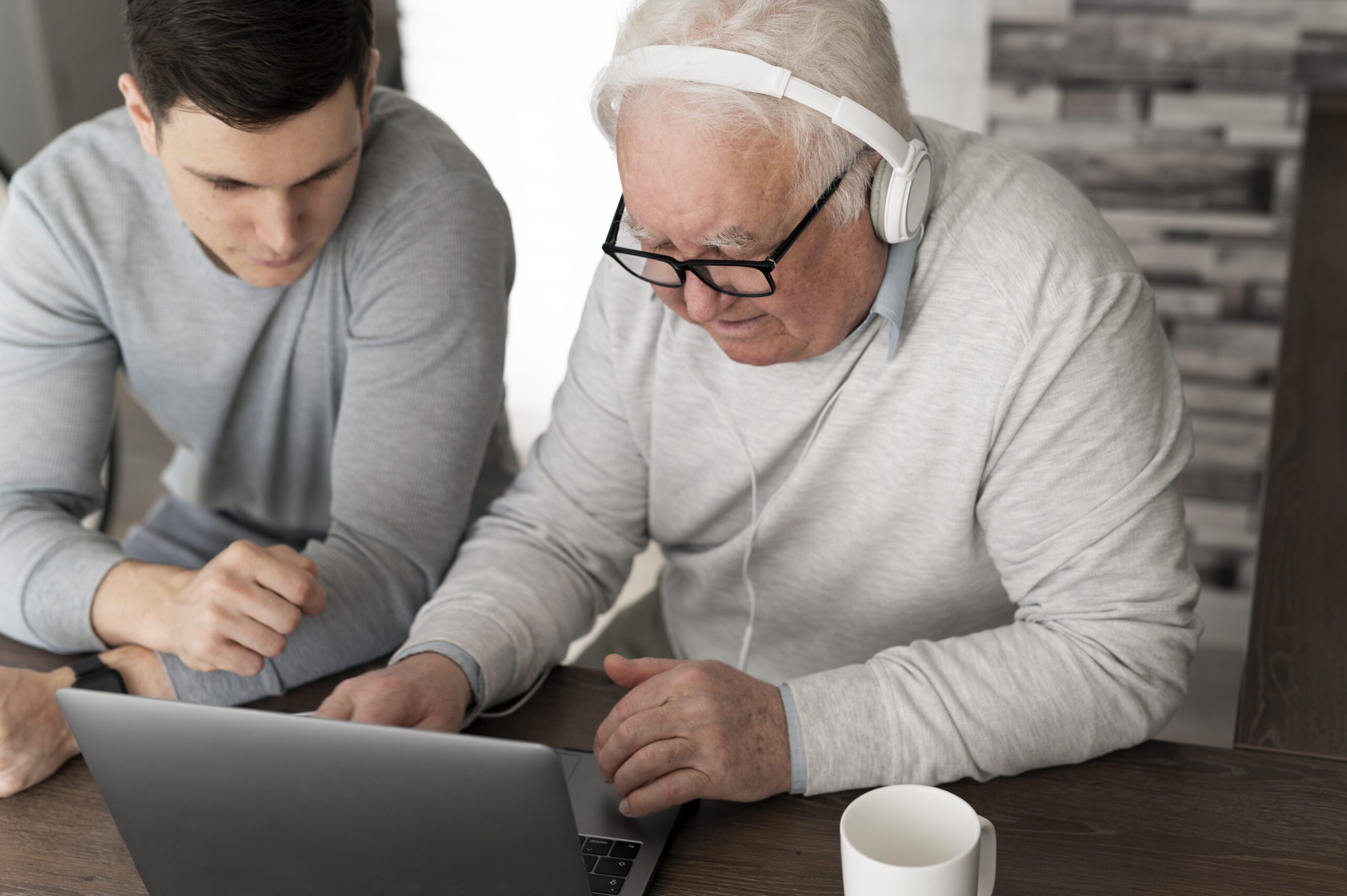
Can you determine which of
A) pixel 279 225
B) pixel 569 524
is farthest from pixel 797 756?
pixel 279 225

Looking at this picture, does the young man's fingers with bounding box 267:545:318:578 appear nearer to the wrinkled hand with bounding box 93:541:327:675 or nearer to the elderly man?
the wrinkled hand with bounding box 93:541:327:675

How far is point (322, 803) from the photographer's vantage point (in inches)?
30.8

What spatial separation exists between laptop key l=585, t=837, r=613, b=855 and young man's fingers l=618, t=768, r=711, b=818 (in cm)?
3

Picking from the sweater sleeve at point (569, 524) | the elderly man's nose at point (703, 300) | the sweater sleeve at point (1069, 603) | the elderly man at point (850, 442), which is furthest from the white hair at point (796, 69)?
the sweater sleeve at point (569, 524)

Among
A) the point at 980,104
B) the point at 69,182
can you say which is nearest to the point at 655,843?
the point at 69,182

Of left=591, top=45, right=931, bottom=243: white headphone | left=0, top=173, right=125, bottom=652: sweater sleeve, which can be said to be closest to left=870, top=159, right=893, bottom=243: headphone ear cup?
left=591, top=45, right=931, bottom=243: white headphone

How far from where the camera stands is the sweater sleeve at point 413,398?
1.28 meters

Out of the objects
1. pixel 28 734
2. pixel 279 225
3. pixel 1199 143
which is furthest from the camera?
pixel 1199 143

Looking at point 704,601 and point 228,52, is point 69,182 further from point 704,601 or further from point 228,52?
point 704,601

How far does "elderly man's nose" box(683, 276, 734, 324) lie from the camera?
A: 106cm

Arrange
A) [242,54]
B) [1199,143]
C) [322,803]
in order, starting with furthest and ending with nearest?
[1199,143] < [242,54] < [322,803]

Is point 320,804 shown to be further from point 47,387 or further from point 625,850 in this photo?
point 47,387

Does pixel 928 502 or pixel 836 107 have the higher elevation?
pixel 836 107

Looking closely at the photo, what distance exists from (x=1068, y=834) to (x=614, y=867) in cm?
34
